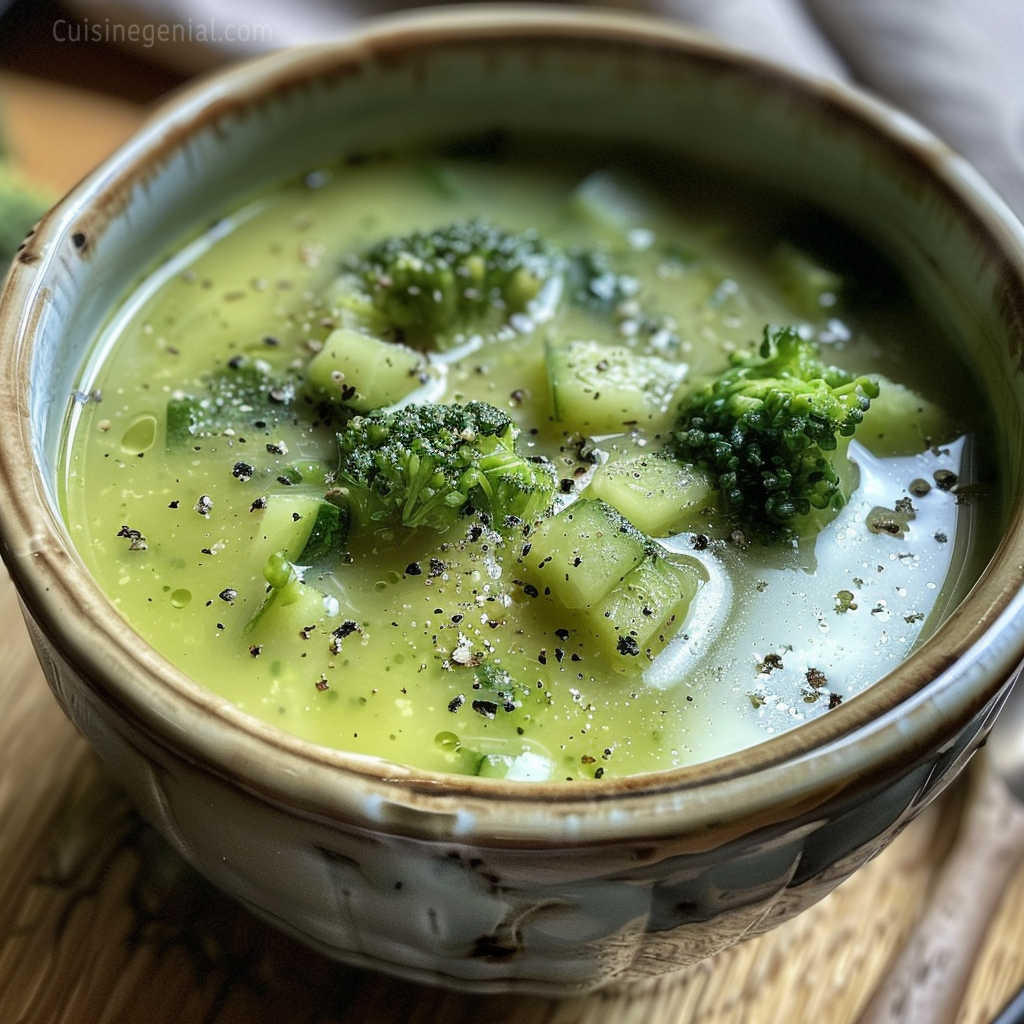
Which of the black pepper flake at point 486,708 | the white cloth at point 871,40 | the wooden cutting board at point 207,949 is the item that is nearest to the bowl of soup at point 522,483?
the black pepper flake at point 486,708

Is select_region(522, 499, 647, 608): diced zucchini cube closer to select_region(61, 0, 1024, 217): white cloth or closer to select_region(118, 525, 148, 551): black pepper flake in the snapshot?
select_region(118, 525, 148, 551): black pepper flake

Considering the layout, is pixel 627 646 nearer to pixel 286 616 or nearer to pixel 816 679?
pixel 816 679

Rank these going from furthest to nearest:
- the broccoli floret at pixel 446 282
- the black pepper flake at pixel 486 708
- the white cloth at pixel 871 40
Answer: the white cloth at pixel 871 40
the broccoli floret at pixel 446 282
the black pepper flake at pixel 486 708

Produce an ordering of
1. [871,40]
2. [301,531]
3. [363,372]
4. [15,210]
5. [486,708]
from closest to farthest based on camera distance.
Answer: [486,708], [301,531], [363,372], [15,210], [871,40]

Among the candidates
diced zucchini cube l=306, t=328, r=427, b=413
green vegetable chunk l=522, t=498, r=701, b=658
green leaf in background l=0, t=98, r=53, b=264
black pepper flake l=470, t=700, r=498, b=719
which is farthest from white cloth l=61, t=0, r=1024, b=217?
black pepper flake l=470, t=700, r=498, b=719

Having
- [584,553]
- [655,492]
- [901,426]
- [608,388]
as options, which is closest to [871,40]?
[901,426]

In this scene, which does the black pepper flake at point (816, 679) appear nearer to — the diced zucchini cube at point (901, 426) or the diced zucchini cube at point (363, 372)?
the diced zucchini cube at point (901, 426)
